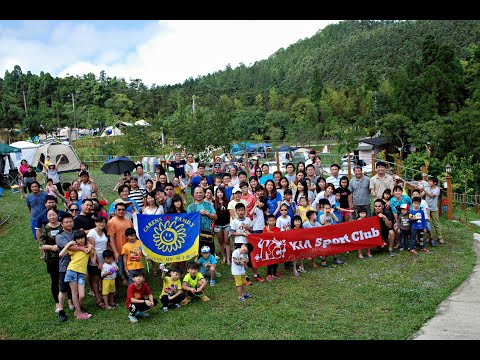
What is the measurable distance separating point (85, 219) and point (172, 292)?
1.89m

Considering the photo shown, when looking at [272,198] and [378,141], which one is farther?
[378,141]

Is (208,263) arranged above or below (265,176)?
below

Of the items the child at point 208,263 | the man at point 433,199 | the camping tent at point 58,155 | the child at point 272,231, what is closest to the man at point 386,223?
the man at point 433,199

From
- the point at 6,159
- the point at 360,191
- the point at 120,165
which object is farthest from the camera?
the point at 6,159

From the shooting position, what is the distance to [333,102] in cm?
5503

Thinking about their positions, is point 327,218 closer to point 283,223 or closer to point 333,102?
point 283,223

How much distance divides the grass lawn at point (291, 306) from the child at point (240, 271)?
15cm

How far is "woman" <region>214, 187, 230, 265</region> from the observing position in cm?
856

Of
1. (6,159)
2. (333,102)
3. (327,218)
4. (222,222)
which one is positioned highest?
(333,102)

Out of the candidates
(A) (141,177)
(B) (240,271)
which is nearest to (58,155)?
(A) (141,177)

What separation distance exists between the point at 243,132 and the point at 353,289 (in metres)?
46.3

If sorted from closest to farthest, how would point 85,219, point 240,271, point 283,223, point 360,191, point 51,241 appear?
point 51,241, point 240,271, point 85,219, point 283,223, point 360,191

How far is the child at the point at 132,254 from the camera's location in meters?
7.03
